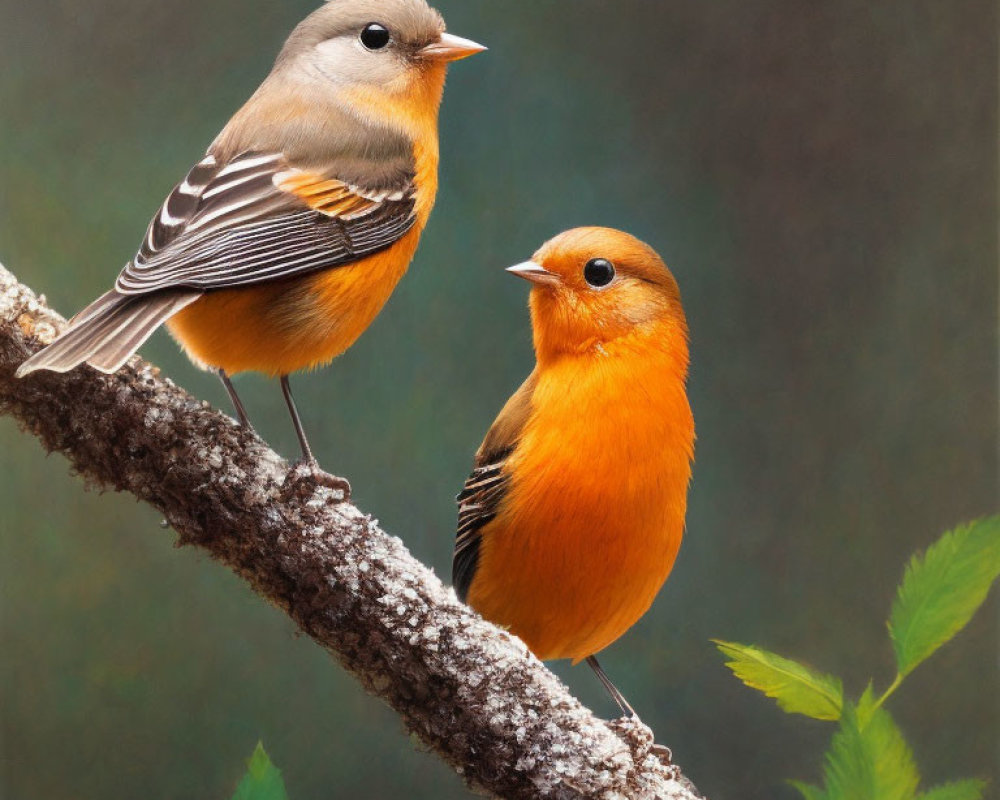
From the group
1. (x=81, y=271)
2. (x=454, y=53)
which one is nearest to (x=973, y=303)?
(x=454, y=53)

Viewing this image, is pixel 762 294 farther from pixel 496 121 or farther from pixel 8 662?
pixel 8 662

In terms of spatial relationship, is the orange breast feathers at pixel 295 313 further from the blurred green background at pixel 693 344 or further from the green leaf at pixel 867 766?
the green leaf at pixel 867 766

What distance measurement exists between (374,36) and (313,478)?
0.71 meters

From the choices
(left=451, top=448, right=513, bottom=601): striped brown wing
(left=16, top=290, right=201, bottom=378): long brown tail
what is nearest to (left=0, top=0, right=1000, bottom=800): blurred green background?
(left=451, top=448, right=513, bottom=601): striped brown wing

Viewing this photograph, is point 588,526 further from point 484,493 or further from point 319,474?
point 319,474

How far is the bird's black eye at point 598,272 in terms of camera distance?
5.48 feet

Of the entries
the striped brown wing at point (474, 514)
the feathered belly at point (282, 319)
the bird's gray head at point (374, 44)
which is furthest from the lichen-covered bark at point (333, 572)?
the bird's gray head at point (374, 44)

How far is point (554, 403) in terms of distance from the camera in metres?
1.75

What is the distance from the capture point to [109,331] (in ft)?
4.39

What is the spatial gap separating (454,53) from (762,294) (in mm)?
811

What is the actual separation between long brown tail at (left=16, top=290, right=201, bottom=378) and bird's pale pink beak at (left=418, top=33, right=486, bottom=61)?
54 cm

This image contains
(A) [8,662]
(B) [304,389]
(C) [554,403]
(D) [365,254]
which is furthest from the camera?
(B) [304,389]

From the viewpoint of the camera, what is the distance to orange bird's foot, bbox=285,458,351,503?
1.44 metres

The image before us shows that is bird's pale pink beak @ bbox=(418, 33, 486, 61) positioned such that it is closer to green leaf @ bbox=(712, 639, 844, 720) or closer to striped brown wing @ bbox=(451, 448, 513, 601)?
striped brown wing @ bbox=(451, 448, 513, 601)
